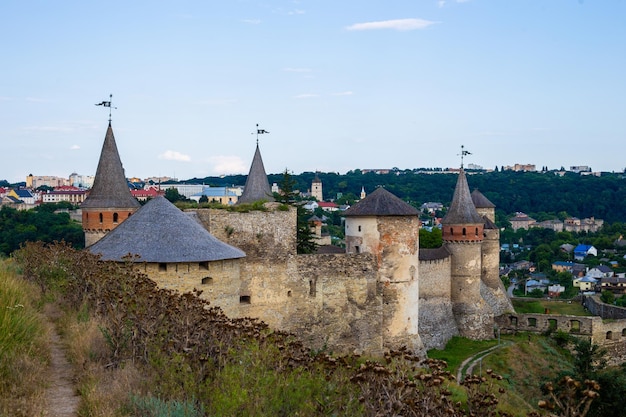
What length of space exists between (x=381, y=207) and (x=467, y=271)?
575 inches

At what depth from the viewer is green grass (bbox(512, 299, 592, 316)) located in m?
45.9

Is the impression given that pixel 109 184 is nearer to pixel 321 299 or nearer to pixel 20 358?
pixel 321 299

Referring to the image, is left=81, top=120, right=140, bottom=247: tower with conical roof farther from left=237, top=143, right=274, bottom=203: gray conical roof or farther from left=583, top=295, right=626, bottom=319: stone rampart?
left=583, top=295, right=626, bottom=319: stone rampart

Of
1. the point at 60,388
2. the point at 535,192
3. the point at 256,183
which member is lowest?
the point at 60,388

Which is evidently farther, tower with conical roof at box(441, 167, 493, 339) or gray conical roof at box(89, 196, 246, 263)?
tower with conical roof at box(441, 167, 493, 339)

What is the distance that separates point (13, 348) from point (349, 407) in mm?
4521

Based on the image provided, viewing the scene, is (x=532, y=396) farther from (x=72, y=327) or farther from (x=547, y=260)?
(x=547, y=260)

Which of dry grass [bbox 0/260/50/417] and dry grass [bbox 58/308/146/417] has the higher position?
dry grass [bbox 0/260/50/417]

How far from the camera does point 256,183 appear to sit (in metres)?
35.3

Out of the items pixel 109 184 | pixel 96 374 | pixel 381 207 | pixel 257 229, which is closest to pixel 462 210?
pixel 381 207

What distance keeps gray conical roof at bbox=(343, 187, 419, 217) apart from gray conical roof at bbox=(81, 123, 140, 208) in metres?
9.36

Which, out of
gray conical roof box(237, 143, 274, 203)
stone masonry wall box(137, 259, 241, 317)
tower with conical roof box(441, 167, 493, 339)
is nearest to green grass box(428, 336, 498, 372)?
tower with conical roof box(441, 167, 493, 339)

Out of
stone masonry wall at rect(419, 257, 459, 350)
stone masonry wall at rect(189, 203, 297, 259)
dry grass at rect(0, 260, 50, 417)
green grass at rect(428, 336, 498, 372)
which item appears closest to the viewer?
dry grass at rect(0, 260, 50, 417)

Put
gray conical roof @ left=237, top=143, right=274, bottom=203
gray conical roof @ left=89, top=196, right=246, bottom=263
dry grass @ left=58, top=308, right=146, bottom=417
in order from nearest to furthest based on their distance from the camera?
1. dry grass @ left=58, top=308, right=146, bottom=417
2. gray conical roof @ left=89, top=196, right=246, bottom=263
3. gray conical roof @ left=237, top=143, right=274, bottom=203
